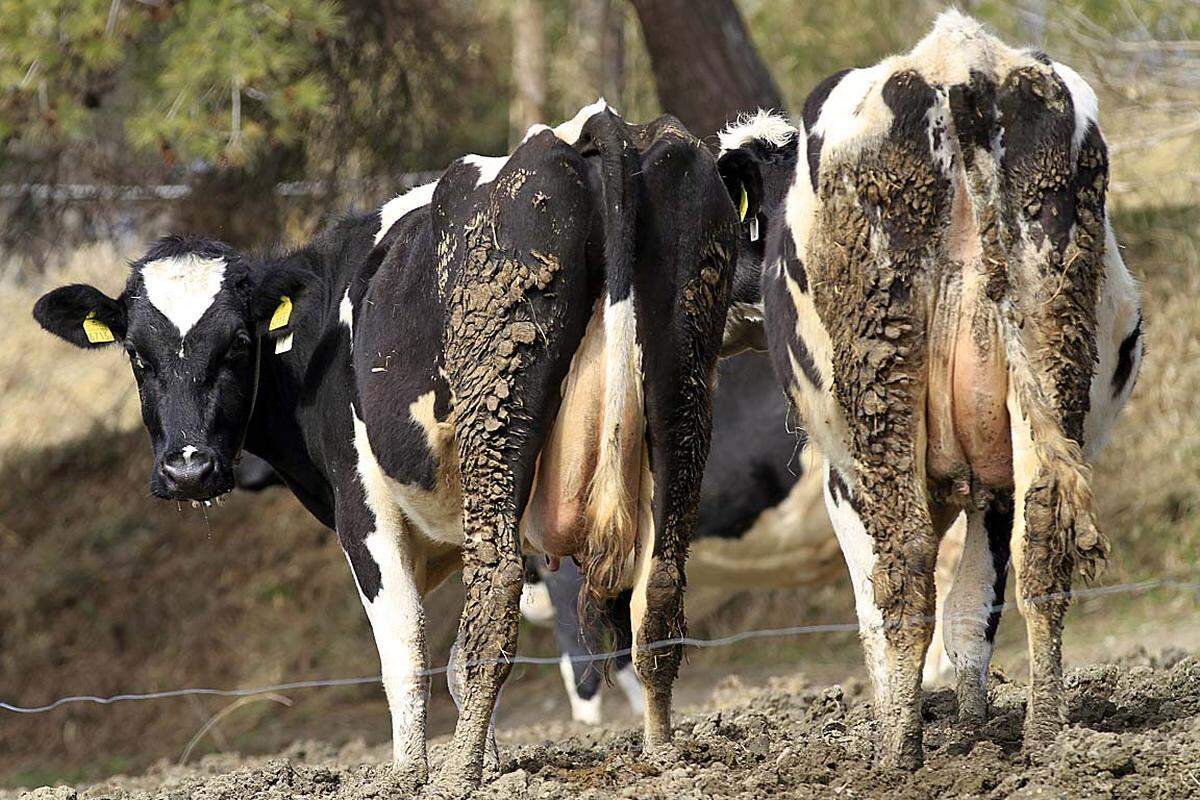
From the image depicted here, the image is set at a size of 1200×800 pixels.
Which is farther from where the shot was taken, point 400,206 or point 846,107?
point 400,206

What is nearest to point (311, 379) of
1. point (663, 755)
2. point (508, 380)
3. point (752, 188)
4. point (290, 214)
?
point (508, 380)

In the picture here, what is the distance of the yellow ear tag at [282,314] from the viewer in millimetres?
7168

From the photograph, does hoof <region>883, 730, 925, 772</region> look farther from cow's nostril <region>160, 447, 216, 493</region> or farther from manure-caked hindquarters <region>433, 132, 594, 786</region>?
cow's nostril <region>160, 447, 216, 493</region>

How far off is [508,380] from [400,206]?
1.97 metres

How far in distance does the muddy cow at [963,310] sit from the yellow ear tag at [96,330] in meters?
3.75

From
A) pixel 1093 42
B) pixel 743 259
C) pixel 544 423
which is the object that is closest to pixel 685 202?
pixel 544 423

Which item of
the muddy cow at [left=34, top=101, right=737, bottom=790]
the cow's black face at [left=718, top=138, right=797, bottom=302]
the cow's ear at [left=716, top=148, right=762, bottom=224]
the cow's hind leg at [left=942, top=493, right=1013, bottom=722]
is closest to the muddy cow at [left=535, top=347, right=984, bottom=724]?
the cow's black face at [left=718, top=138, right=797, bottom=302]

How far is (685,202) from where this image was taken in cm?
572

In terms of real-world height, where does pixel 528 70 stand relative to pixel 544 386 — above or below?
above

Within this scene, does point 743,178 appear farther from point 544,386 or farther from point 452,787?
point 452,787

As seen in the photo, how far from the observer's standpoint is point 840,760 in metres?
5.12

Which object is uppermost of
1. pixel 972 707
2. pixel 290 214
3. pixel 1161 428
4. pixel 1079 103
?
pixel 290 214

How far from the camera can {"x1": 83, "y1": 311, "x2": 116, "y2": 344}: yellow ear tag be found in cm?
735

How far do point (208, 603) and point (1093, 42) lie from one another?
10129mm
